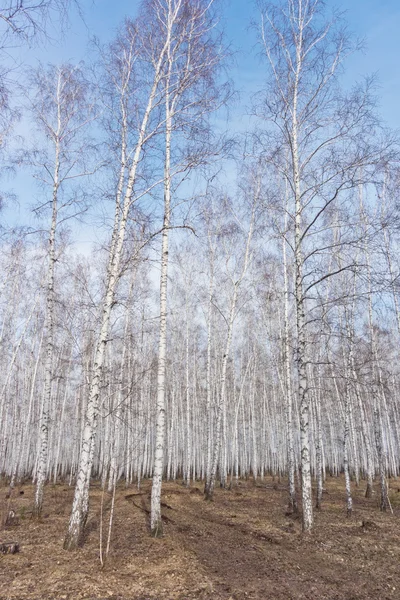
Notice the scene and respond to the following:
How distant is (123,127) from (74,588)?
8339 millimetres

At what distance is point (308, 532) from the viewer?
752cm

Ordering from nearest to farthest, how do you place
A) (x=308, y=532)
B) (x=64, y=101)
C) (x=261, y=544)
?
(x=261, y=544)
(x=308, y=532)
(x=64, y=101)

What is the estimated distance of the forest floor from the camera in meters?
4.44

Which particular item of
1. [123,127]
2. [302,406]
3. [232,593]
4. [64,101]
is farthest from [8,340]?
[232,593]

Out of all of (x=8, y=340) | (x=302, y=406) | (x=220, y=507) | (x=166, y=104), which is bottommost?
(x=220, y=507)

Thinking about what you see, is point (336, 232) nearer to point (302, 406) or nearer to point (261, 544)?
point (302, 406)

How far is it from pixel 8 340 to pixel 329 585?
18.2m

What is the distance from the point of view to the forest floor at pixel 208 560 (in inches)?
175

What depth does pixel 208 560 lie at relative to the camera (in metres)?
5.57

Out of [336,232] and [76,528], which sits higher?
[336,232]

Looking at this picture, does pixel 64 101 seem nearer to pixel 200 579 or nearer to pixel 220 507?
pixel 200 579

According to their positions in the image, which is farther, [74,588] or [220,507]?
[220,507]

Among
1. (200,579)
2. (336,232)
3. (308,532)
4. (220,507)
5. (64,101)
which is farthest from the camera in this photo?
(336,232)

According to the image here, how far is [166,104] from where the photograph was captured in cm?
875
